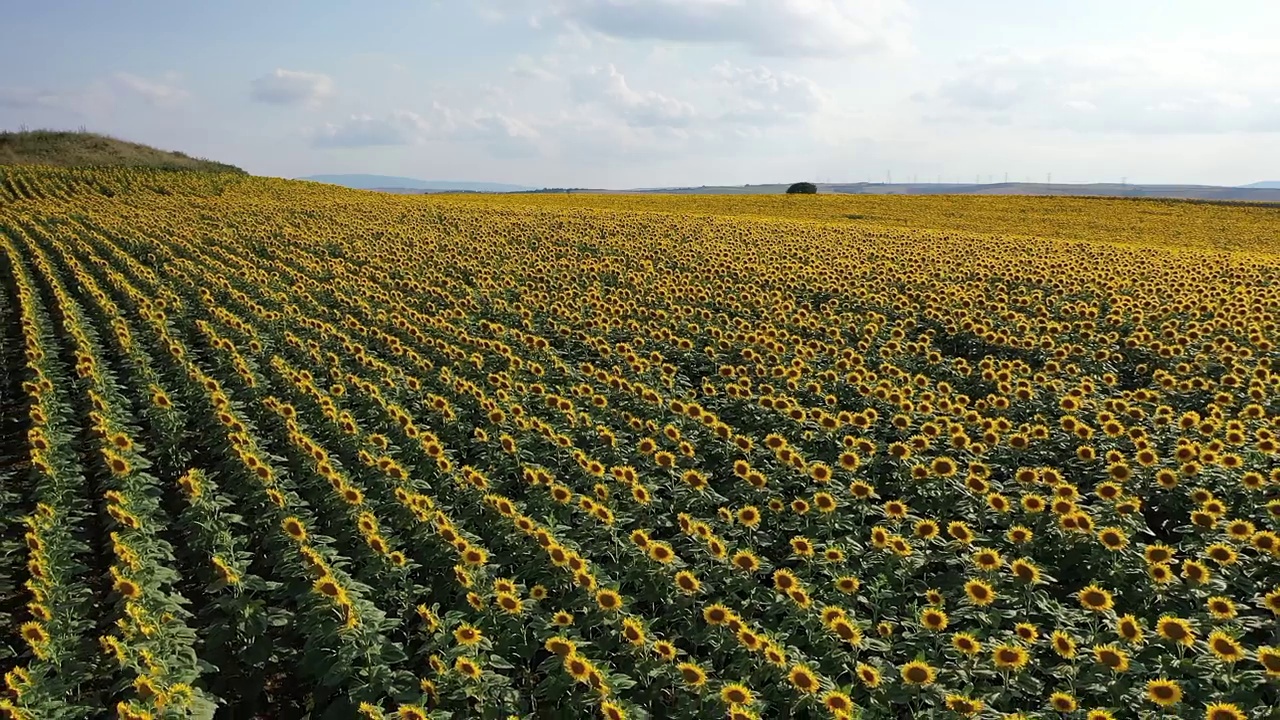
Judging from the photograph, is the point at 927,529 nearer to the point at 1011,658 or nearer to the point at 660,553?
the point at 1011,658

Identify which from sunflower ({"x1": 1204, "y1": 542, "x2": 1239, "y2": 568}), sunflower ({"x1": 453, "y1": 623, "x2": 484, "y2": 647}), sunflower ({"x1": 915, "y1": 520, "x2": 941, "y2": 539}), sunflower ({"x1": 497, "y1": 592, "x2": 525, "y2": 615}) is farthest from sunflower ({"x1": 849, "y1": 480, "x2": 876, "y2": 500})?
sunflower ({"x1": 453, "y1": 623, "x2": 484, "y2": 647})

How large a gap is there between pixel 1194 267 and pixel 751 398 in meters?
12.4

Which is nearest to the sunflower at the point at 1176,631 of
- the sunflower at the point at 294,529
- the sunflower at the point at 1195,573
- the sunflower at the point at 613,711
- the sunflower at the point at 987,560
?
the sunflower at the point at 1195,573

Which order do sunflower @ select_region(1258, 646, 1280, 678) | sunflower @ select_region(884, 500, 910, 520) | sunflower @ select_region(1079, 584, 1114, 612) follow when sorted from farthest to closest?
sunflower @ select_region(884, 500, 910, 520) → sunflower @ select_region(1079, 584, 1114, 612) → sunflower @ select_region(1258, 646, 1280, 678)

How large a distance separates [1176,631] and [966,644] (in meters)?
1.15

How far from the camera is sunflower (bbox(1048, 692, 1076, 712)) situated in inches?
151

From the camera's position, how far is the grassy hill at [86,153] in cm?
4947

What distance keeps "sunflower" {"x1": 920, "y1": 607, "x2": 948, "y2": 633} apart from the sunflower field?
41mm

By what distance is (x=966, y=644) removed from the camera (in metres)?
4.28

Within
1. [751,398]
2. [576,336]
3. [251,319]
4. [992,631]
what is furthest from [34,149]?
[992,631]

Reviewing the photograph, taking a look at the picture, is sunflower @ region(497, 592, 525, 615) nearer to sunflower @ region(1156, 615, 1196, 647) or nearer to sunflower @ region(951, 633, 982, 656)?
sunflower @ region(951, 633, 982, 656)

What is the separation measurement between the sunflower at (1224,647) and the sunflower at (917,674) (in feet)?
4.89

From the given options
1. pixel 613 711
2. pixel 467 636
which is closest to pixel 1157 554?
pixel 613 711

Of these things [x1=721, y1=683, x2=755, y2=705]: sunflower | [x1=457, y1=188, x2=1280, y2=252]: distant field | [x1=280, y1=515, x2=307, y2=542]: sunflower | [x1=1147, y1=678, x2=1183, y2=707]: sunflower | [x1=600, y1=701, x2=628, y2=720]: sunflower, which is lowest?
[x1=600, y1=701, x2=628, y2=720]: sunflower
